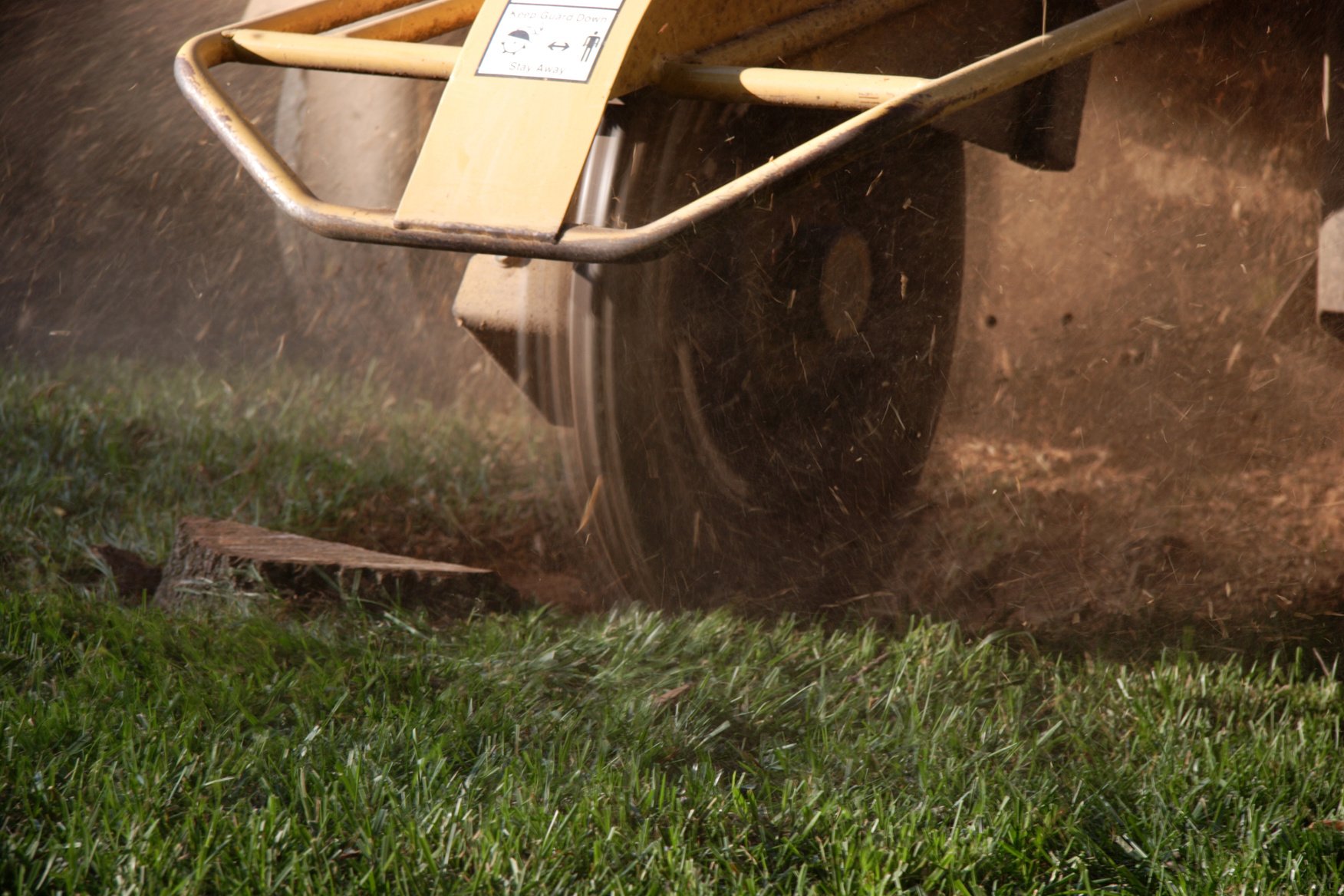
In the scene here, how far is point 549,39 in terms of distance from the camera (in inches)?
74.0

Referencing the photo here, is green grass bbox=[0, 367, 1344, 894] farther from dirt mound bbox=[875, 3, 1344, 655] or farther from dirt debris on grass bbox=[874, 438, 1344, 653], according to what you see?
dirt mound bbox=[875, 3, 1344, 655]

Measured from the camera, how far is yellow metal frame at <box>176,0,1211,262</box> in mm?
1705

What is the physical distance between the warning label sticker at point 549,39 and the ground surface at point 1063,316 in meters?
1.02

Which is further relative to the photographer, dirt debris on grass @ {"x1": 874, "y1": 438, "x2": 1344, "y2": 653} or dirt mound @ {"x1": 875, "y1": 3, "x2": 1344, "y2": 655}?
dirt mound @ {"x1": 875, "y1": 3, "x2": 1344, "y2": 655}

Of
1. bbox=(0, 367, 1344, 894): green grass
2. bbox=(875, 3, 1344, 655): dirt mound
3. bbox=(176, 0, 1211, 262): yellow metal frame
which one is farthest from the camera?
bbox=(875, 3, 1344, 655): dirt mound

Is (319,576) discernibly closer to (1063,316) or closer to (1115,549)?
(1115,549)

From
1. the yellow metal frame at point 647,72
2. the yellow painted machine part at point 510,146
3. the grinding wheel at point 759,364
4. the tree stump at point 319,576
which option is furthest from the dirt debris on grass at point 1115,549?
the yellow painted machine part at point 510,146

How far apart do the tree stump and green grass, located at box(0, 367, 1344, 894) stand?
3.0 inches

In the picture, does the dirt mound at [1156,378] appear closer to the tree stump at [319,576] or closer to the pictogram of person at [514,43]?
the tree stump at [319,576]

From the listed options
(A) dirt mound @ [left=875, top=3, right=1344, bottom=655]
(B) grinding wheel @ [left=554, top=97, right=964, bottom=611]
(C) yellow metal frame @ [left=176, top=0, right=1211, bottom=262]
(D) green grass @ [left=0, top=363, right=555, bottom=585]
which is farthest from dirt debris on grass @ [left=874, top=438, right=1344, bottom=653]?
(C) yellow metal frame @ [left=176, top=0, right=1211, bottom=262]

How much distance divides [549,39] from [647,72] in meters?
0.14

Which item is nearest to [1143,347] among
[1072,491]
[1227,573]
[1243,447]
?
[1243,447]

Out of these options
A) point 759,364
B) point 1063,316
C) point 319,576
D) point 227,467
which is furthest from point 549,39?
point 1063,316

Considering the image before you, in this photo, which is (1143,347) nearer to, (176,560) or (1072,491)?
(1072,491)
